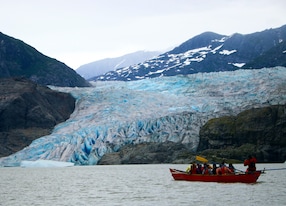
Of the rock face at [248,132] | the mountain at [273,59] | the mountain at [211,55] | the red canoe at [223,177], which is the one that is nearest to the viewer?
the red canoe at [223,177]

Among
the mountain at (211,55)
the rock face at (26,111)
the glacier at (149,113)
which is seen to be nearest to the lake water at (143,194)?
the glacier at (149,113)

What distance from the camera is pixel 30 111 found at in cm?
7606

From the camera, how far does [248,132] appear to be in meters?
60.2

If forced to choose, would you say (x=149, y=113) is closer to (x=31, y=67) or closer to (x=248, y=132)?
(x=248, y=132)

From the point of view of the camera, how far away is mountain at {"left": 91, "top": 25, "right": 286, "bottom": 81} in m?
149

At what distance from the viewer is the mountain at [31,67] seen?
107625 millimetres

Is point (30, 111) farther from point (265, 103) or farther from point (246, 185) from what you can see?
point (246, 185)

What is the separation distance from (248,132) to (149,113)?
12343 millimetres

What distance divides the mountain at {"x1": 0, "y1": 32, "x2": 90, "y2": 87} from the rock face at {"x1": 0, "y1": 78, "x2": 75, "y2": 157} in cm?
2569

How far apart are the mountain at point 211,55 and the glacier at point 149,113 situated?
69.3 metres

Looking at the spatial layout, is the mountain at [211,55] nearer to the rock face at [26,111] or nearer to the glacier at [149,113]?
the rock face at [26,111]

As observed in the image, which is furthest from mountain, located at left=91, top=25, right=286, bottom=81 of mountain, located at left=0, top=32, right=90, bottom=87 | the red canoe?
the red canoe

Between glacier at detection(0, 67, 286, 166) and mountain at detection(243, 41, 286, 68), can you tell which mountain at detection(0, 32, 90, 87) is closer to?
glacier at detection(0, 67, 286, 166)

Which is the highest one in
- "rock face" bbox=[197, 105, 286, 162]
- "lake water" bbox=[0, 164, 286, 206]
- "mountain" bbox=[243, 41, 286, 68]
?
"mountain" bbox=[243, 41, 286, 68]
